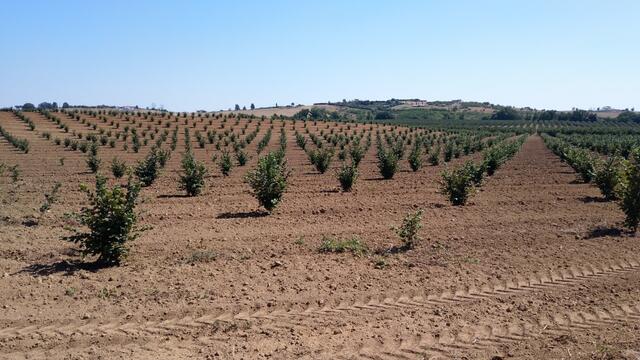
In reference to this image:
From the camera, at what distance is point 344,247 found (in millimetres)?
→ 10492

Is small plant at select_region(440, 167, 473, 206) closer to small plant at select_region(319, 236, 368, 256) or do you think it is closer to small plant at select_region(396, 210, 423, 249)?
small plant at select_region(396, 210, 423, 249)

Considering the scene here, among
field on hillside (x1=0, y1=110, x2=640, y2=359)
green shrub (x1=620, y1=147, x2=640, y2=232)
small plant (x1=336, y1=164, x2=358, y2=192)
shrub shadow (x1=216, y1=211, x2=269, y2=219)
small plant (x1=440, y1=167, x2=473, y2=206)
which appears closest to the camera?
field on hillside (x1=0, y1=110, x2=640, y2=359)

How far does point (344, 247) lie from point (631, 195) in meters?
7.17

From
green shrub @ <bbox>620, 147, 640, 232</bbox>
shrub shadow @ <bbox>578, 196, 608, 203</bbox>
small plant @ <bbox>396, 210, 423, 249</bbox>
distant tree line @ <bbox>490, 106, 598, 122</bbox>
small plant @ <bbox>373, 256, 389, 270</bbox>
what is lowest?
shrub shadow @ <bbox>578, 196, 608, 203</bbox>

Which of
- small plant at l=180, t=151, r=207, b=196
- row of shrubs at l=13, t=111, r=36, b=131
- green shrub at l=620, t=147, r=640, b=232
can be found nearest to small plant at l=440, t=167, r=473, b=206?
green shrub at l=620, t=147, r=640, b=232

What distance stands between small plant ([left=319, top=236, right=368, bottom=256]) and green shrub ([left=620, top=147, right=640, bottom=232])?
6654mm

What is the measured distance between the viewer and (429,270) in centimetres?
915

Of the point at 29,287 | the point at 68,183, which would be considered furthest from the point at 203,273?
the point at 68,183

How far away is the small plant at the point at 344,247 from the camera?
10.4 m

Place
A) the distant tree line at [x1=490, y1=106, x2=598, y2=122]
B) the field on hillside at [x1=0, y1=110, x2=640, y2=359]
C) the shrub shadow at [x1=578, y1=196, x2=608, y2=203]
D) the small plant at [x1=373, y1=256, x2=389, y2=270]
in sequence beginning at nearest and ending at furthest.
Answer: the field on hillside at [x1=0, y1=110, x2=640, y2=359], the small plant at [x1=373, y1=256, x2=389, y2=270], the shrub shadow at [x1=578, y1=196, x2=608, y2=203], the distant tree line at [x1=490, y1=106, x2=598, y2=122]

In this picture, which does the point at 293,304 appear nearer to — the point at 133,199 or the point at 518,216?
the point at 133,199

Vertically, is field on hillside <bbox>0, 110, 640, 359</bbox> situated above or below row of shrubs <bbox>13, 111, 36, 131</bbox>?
below

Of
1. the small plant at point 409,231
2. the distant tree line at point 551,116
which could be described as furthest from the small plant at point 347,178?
the distant tree line at point 551,116

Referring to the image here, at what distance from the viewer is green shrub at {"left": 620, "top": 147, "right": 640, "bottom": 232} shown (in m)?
12.3
